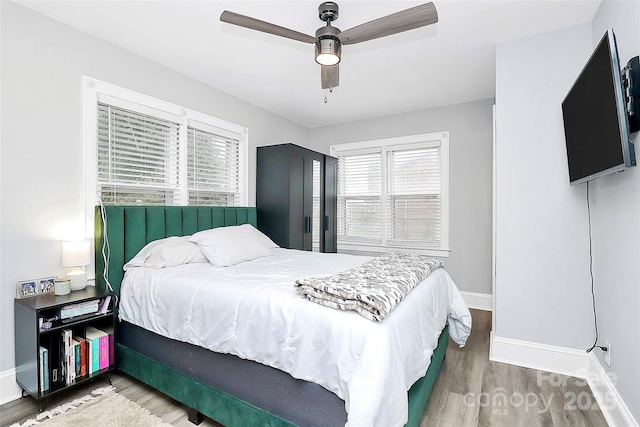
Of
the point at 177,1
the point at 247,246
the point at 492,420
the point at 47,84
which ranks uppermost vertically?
the point at 177,1

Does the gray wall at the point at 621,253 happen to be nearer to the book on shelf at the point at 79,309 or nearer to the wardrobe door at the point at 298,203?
the wardrobe door at the point at 298,203

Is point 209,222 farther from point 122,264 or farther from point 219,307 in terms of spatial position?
point 219,307

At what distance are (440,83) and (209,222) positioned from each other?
296 centimetres

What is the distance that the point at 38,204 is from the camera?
2219 mm

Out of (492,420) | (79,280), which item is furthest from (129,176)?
(492,420)

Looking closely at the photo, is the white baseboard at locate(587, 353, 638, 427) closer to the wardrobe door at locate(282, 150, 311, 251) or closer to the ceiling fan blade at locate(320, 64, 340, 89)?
the ceiling fan blade at locate(320, 64, 340, 89)

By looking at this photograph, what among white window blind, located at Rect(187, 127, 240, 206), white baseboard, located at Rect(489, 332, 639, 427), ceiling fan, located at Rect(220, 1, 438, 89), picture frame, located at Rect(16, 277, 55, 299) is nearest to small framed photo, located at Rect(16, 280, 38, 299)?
picture frame, located at Rect(16, 277, 55, 299)

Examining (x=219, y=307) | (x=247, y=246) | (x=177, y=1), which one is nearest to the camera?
(x=219, y=307)

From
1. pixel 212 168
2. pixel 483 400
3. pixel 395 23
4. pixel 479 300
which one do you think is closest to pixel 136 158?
pixel 212 168

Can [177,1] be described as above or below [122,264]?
above

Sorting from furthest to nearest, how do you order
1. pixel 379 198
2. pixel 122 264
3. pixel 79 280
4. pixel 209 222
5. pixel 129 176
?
pixel 379 198
pixel 209 222
pixel 129 176
pixel 122 264
pixel 79 280

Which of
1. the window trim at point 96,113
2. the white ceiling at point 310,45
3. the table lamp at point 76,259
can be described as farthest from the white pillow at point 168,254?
the white ceiling at point 310,45

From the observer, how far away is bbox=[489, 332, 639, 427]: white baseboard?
1.96m

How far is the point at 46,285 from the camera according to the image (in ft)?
7.25
